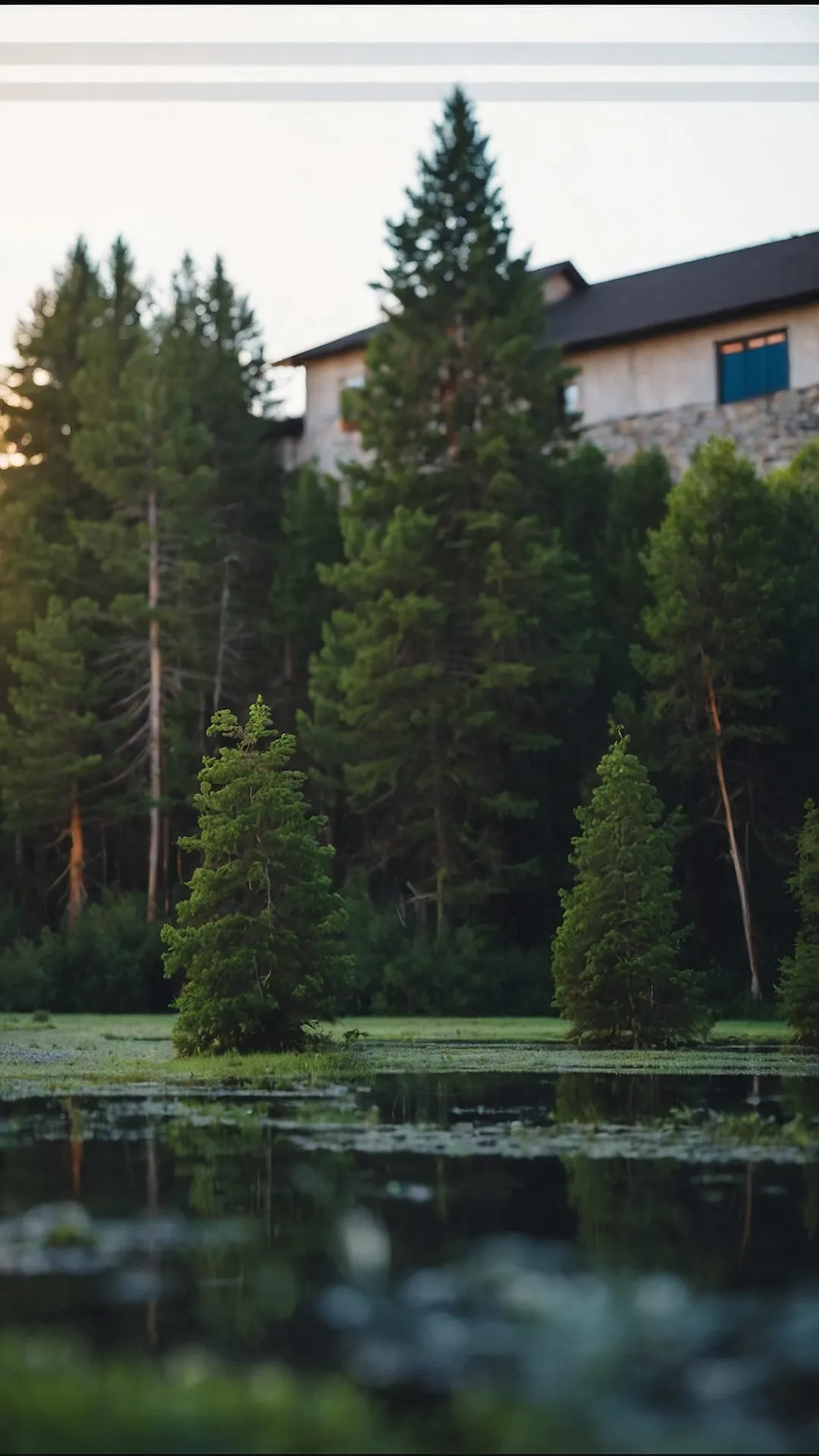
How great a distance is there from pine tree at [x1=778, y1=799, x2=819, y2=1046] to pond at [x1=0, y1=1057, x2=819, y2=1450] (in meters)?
9.65

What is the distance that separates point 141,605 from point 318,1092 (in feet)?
104

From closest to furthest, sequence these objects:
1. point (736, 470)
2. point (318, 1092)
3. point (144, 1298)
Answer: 1. point (144, 1298)
2. point (318, 1092)
3. point (736, 470)

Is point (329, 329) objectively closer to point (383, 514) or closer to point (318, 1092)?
point (383, 514)

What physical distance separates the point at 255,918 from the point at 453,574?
24.3 metres

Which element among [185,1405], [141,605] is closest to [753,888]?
[141,605]

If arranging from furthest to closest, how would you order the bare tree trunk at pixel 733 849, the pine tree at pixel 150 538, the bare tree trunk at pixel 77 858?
the pine tree at pixel 150 538 < the bare tree trunk at pixel 77 858 < the bare tree trunk at pixel 733 849

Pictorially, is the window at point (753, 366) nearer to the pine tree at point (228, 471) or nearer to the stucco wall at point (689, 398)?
the stucco wall at point (689, 398)

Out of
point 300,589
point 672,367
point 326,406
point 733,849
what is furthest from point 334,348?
point 733,849

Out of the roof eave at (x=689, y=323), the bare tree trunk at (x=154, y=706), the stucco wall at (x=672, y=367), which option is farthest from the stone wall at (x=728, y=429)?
the bare tree trunk at (x=154, y=706)

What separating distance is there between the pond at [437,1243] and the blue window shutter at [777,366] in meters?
39.6

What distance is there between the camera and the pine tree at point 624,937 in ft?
72.7

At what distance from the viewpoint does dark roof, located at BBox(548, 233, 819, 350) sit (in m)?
50.9

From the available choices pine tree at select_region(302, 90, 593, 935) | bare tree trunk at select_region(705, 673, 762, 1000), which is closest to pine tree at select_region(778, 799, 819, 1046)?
bare tree trunk at select_region(705, 673, 762, 1000)

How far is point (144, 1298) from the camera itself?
6297 millimetres
